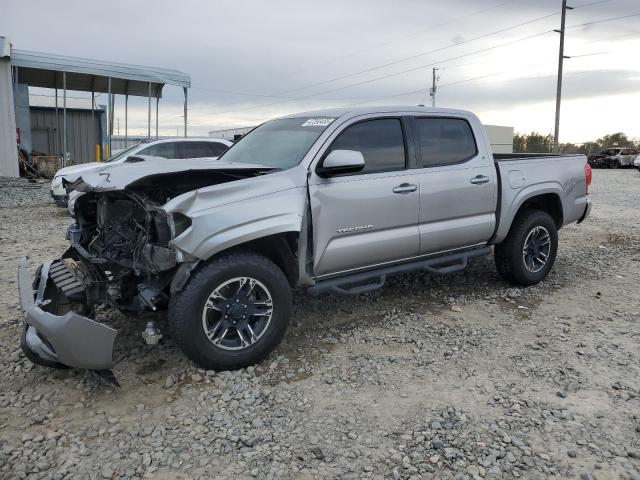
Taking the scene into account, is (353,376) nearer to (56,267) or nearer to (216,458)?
(216,458)

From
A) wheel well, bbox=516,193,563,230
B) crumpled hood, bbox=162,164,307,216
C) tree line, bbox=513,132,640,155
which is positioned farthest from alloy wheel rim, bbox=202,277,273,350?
tree line, bbox=513,132,640,155

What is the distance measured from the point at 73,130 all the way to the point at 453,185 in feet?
81.0

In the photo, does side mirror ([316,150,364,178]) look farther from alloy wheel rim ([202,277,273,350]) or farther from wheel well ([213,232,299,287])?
alloy wheel rim ([202,277,273,350])

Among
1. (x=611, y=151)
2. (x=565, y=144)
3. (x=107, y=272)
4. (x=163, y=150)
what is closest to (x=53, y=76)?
(x=163, y=150)

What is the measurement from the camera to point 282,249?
4.04 meters

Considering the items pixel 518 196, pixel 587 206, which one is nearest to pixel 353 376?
pixel 518 196

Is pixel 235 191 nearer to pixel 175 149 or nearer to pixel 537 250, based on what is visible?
pixel 537 250

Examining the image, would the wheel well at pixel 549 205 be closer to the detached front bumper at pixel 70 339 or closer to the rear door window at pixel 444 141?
the rear door window at pixel 444 141

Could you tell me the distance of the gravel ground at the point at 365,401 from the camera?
2850mm

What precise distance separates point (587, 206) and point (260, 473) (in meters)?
5.17

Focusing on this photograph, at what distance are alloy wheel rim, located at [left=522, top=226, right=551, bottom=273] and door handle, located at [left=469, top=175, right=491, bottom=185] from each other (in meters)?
0.96

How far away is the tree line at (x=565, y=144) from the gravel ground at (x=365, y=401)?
3485 cm

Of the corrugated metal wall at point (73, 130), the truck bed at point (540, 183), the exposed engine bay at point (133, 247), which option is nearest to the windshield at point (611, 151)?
the corrugated metal wall at point (73, 130)

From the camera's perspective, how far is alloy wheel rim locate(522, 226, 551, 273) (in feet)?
19.0
